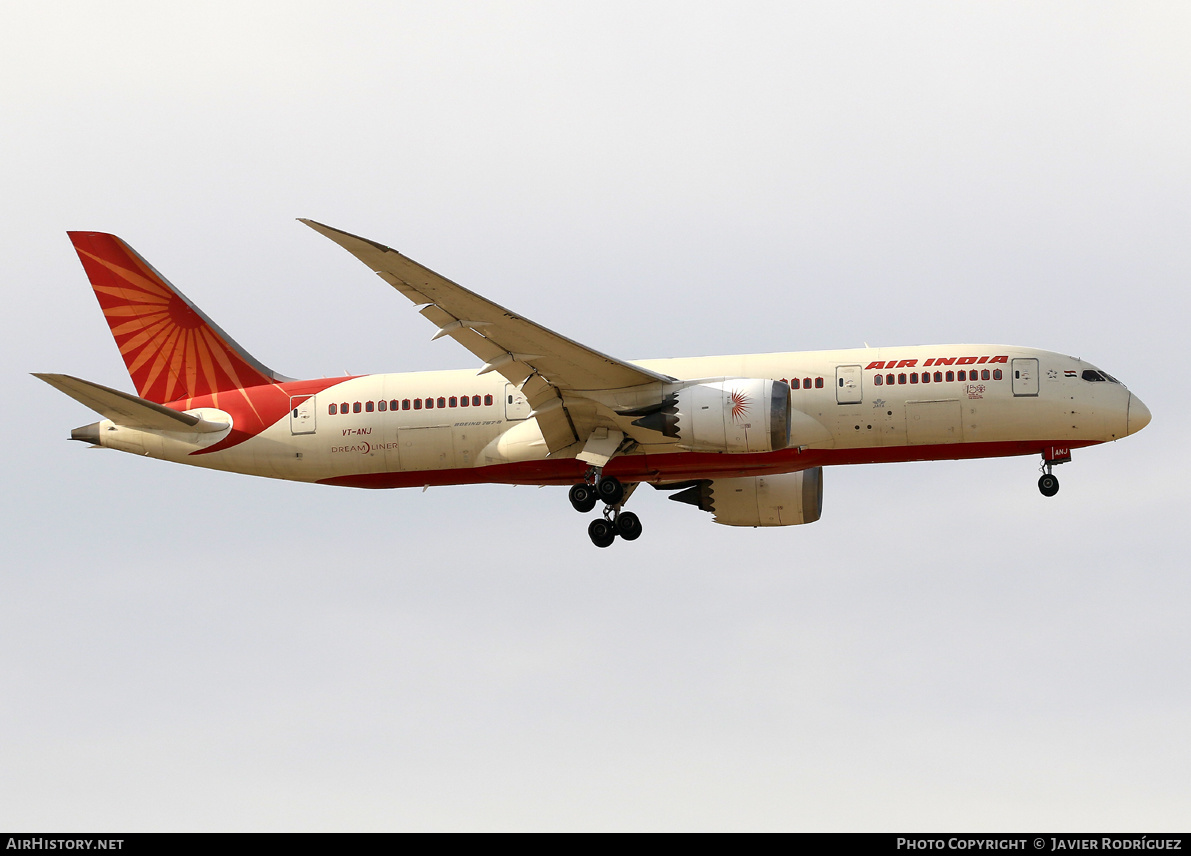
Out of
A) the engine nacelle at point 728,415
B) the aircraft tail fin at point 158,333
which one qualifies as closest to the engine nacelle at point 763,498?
the engine nacelle at point 728,415

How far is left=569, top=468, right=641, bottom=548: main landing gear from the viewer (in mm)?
39906

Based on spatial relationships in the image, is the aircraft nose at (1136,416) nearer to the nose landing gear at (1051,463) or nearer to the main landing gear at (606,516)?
the nose landing gear at (1051,463)

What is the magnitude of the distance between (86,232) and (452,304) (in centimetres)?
1516

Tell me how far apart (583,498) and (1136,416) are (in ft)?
46.7

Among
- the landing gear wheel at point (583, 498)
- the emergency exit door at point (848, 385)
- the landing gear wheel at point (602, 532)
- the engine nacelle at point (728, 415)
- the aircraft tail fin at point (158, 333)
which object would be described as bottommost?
the landing gear wheel at point (602, 532)

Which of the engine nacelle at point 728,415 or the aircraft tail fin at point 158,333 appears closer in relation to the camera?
the engine nacelle at point 728,415

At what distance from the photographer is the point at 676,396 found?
37594 millimetres

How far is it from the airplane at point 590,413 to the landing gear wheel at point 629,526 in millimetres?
41

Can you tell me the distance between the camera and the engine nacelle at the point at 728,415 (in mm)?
36591

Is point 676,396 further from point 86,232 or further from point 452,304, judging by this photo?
point 86,232

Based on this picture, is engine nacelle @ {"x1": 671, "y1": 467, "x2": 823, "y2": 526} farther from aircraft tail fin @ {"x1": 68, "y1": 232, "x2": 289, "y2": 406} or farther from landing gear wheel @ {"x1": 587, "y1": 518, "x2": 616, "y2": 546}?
aircraft tail fin @ {"x1": 68, "y1": 232, "x2": 289, "y2": 406}

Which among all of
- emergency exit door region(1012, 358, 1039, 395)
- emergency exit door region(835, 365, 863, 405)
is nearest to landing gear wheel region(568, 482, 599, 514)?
emergency exit door region(835, 365, 863, 405)
